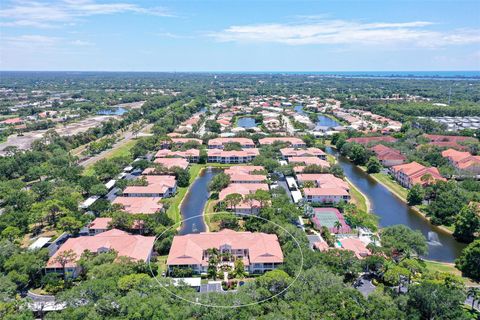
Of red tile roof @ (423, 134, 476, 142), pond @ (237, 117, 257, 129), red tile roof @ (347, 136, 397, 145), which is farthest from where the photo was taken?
pond @ (237, 117, 257, 129)

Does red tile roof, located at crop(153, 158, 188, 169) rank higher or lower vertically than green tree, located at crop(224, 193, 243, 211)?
lower

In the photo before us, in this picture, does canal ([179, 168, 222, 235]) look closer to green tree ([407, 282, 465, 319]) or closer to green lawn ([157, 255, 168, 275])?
green lawn ([157, 255, 168, 275])

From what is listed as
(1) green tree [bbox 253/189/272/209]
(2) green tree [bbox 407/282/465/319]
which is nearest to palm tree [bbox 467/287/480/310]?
(2) green tree [bbox 407/282/465/319]

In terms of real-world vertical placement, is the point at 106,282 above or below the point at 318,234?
above

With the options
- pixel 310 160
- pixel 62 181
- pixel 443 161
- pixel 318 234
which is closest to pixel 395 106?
pixel 443 161

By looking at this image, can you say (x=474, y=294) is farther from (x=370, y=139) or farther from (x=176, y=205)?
(x=370, y=139)

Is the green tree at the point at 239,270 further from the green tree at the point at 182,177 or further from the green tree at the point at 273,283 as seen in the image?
the green tree at the point at 182,177

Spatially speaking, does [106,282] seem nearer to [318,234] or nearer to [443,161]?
[318,234]
